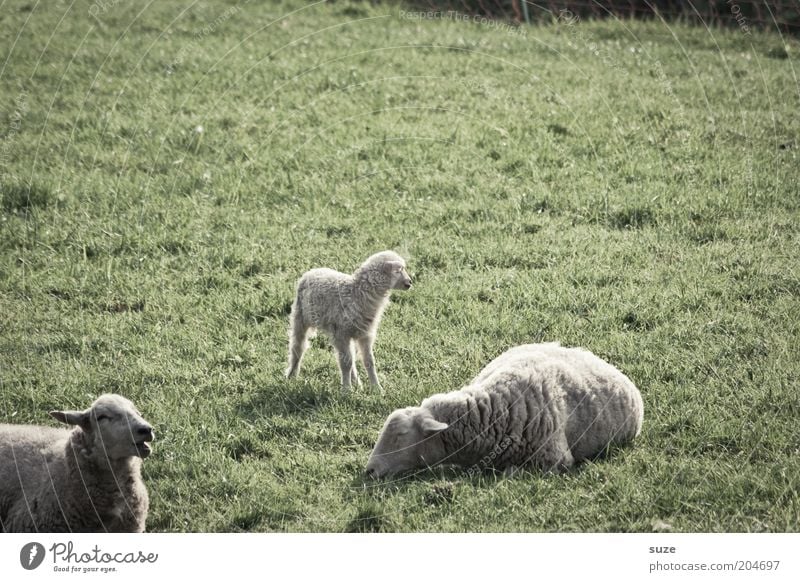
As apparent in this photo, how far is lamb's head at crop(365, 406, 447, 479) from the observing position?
7066 millimetres

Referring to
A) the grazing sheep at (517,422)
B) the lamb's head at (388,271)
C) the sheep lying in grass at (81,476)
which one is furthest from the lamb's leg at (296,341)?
the sheep lying in grass at (81,476)

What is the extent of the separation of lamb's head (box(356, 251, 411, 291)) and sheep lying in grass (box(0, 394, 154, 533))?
2.40 metres

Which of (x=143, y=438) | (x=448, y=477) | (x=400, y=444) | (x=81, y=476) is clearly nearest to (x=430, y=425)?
(x=400, y=444)

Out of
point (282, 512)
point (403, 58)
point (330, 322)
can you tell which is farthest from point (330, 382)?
point (403, 58)

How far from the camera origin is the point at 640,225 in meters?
10.7

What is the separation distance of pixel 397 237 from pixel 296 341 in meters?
2.45

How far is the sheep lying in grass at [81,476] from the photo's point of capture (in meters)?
6.38

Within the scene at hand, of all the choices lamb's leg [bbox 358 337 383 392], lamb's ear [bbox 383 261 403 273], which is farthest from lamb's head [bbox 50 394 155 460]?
lamb's ear [bbox 383 261 403 273]

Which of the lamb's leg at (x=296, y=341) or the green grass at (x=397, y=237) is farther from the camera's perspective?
the lamb's leg at (x=296, y=341)

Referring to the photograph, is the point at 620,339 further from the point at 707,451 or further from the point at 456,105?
the point at 456,105

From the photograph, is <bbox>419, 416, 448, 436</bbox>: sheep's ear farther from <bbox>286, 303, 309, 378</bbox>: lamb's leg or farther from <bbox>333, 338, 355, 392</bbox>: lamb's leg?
<bbox>286, 303, 309, 378</bbox>: lamb's leg

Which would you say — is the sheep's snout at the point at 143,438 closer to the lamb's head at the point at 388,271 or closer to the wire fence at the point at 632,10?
the lamb's head at the point at 388,271

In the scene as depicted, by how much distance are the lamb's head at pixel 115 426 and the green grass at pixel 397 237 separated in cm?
75

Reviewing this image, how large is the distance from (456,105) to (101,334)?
5914 millimetres
